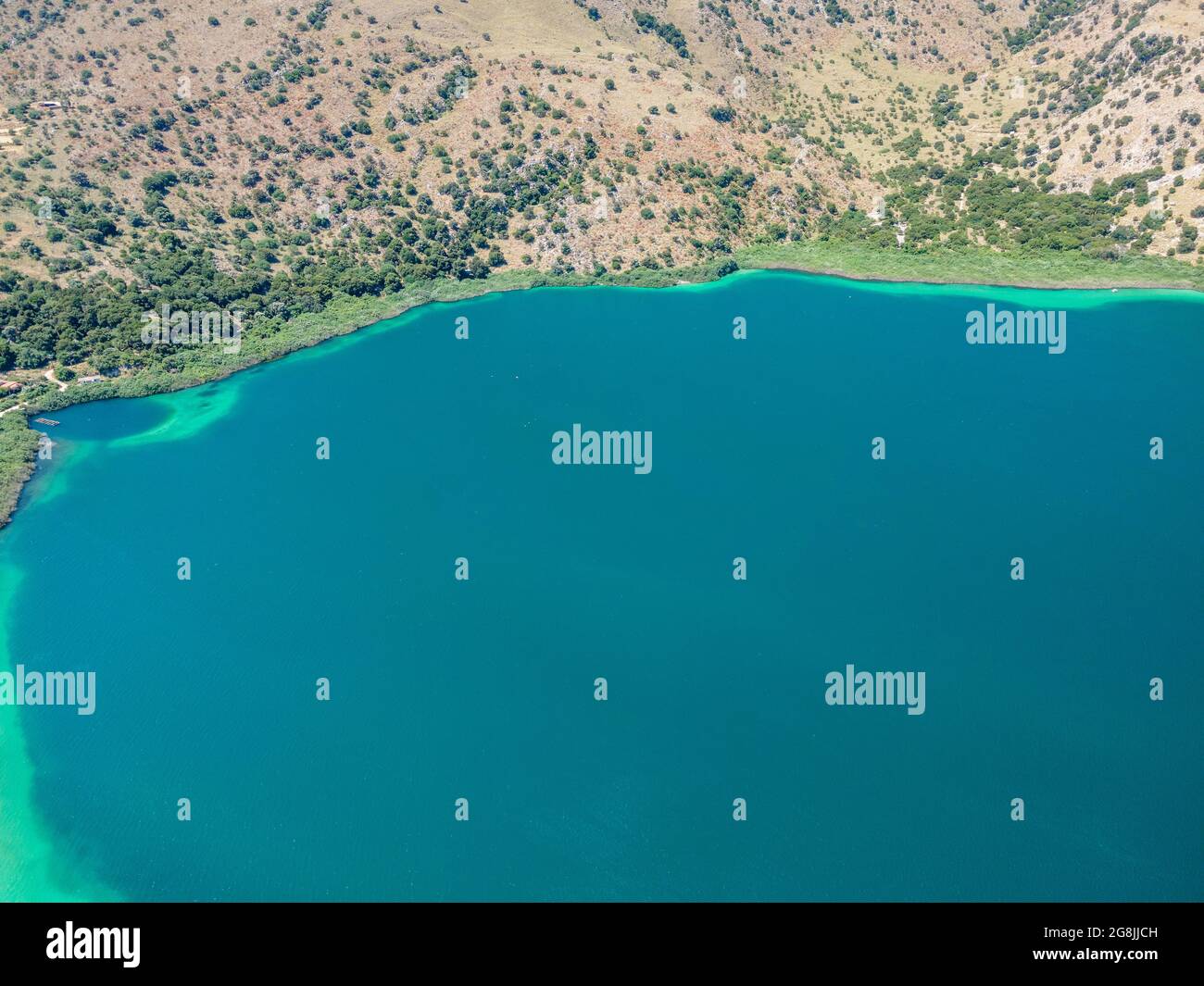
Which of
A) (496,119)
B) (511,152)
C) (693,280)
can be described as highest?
(496,119)

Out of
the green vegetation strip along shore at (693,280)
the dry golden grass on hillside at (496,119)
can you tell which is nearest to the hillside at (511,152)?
the dry golden grass on hillside at (496,119)

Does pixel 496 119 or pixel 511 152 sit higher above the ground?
pixel 496 119

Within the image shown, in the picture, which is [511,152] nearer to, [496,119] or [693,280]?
[496,119]

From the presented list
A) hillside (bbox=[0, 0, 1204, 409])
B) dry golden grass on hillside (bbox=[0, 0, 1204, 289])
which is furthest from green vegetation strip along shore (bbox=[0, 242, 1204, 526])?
dry golden grass on hillside (bbox=[0, 0, 1204, 289])

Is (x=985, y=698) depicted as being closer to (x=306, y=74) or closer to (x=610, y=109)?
(x=610, y=109)

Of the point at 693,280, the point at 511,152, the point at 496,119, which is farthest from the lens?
the point at 496,119

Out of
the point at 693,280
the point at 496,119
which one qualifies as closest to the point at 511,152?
the point at 496,119

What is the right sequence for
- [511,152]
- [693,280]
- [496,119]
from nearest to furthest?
[693,280]
[511,152]
[496,119]

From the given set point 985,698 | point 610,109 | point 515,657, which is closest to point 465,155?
point 610,109
